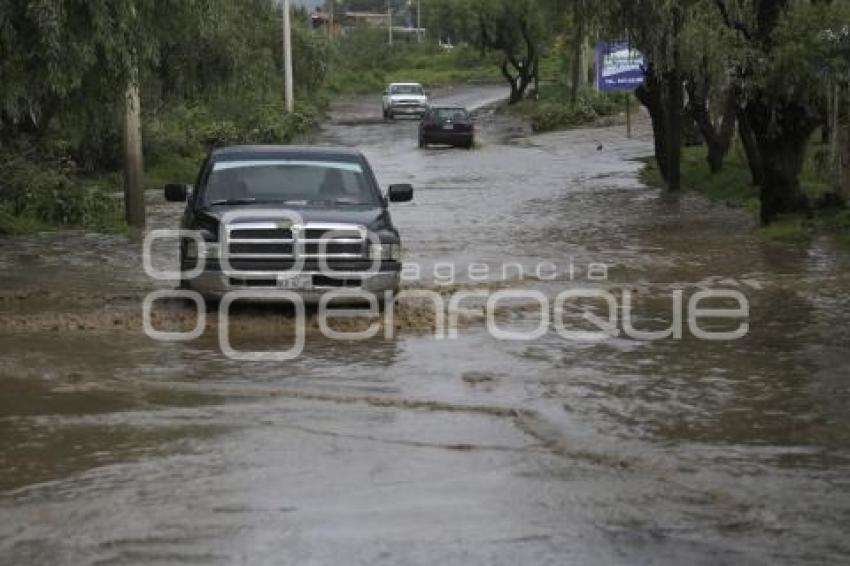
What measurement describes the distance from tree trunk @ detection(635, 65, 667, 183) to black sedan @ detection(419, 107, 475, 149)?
1808cm

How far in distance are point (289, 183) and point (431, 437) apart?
5.61 meters

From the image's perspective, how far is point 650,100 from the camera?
99.9 feet

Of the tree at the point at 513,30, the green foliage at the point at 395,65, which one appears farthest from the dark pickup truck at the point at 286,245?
the green foliage at the point at 395,65

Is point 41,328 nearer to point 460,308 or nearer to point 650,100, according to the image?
point 460,308

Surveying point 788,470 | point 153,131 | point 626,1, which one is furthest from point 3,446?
point 153,131

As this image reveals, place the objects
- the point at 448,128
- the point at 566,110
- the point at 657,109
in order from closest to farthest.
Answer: the point at 657,109 → the point at 448,128 → the point at 566,110

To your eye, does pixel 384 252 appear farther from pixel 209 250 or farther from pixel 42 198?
pixel 42 198

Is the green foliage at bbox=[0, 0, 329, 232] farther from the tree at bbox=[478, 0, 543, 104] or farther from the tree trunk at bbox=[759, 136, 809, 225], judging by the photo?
the tree at bbox=[478, 0, 543, 104]

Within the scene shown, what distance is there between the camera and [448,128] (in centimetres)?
4903

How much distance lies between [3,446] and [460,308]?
6742 mm

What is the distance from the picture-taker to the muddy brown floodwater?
243 inches

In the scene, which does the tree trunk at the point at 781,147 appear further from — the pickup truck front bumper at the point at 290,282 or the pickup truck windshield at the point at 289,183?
the pickup truck front bumper at the point at 290,282

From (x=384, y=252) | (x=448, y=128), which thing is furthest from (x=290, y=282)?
(x=448, y=128)

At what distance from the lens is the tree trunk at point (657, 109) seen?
98.1ft
